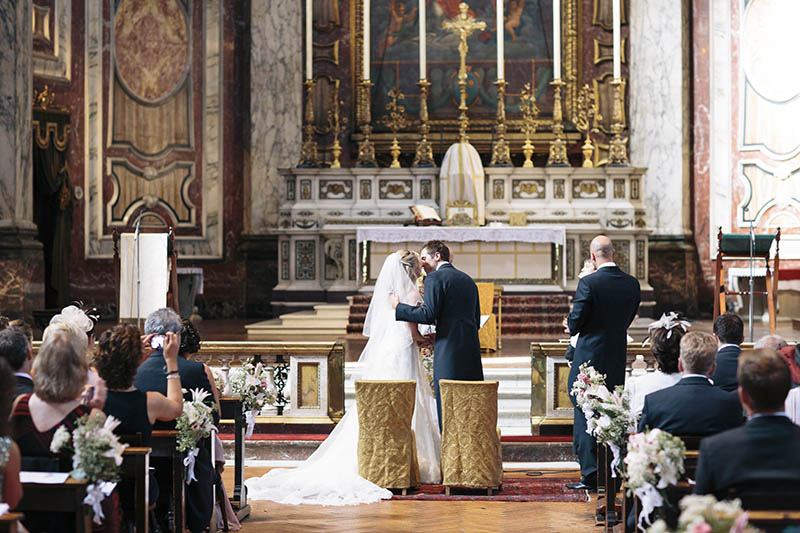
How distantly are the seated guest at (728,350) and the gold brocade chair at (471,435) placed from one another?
146 centimetres

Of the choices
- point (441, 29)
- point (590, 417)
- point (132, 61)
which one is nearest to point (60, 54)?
point (132, 61)

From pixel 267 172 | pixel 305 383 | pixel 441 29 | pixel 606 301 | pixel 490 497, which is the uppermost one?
pixel 441 29

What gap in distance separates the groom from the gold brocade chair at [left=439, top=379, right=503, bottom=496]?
0.97 ft

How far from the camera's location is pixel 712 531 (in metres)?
2.67

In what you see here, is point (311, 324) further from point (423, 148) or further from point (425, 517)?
point (425, 517)

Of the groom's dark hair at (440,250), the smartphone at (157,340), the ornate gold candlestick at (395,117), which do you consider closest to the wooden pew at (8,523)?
the smartphone at (157,340)

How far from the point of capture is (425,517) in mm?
5801

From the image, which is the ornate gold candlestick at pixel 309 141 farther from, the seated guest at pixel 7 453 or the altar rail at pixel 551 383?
the seated guest at pixel 7 453

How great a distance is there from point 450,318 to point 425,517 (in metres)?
1.40

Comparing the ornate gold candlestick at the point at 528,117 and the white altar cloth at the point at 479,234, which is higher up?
the ornate gold candlestick at the point at 528,117

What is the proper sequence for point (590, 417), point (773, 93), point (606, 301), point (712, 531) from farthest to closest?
point (773, 93) → point (606, 301) → point (590, 417) → point (712, 531)

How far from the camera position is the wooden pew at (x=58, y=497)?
3725 mm

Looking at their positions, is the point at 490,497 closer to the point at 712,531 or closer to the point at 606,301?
the point at 606,301

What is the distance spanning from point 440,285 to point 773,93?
9609 millimetres
